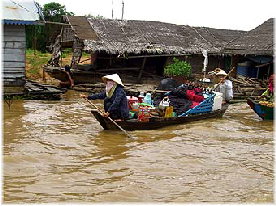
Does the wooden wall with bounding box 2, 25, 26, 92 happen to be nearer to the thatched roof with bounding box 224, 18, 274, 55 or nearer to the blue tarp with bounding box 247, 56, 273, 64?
the thatched roof with bounding box 224, 18, 274, 55

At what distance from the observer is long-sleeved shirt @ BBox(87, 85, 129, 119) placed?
27.1ft

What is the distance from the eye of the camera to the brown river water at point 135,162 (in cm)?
495

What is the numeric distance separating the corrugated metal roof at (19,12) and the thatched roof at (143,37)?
4.20 metres

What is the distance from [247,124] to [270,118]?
0.68 m

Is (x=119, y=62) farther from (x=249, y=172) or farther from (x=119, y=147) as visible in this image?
(x=249, y=172)

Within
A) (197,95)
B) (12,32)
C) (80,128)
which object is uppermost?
(12,32)

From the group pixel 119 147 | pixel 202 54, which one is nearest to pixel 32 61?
pixel 202 54

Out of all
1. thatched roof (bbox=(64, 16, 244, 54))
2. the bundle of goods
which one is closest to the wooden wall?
thatched roof (bbox=(64, 16, 244, 54))

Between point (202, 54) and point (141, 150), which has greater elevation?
point (202, 54)

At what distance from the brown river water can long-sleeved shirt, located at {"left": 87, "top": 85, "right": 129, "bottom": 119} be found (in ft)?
1.20

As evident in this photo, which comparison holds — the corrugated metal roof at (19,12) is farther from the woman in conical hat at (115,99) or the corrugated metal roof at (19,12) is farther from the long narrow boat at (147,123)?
the long narrow boat at (147,123)

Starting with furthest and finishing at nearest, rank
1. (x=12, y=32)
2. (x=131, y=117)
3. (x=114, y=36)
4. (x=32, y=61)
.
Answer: (x=32, y=61) → (x=114, y=36) → (x=12, y=32) → (x=131, y=117)

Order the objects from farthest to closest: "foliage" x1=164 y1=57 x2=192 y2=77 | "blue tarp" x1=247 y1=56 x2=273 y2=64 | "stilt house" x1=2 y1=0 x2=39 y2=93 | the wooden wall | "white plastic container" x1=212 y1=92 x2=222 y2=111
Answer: "foliage" x1=164 y1=57 x2=192 y2=77 < "blue tarp" x1=247 y1=56 x2=273 y2=64 < the wooden wall < "stilt house" x1=2 y1=0 x2=39 y2=93 < "white plastic container" x1=212 y1=92 x2=222 y2=111

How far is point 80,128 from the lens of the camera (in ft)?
30.9
